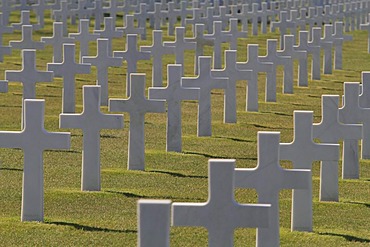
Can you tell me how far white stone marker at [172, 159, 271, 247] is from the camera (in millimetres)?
7188

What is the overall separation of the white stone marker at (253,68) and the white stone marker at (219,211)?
33.3 ft

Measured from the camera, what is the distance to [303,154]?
31.8 feet

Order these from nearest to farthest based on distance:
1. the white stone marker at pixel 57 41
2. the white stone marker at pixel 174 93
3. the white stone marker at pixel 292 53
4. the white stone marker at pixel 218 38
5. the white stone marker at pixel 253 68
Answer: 1. the white stone marker at pixel 174 93
2. the white stone marker at pixel 253 68
3. the white stone marker at pixel 292 53
4. the white stone marker at pixel 57 41
5. the white stone marker at pixel 218 38

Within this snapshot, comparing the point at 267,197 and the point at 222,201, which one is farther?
the point at 267,197

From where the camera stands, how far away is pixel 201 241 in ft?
31.5

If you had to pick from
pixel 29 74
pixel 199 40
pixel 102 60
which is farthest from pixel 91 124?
pixel 199 40

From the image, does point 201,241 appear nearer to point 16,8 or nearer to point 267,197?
point 267,197

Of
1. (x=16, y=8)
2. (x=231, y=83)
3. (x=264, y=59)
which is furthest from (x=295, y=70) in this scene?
(x=16, y=8)

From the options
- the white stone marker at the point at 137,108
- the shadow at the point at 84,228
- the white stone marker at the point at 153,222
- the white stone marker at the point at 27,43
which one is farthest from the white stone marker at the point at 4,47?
the white stone marker at the point at 153,222

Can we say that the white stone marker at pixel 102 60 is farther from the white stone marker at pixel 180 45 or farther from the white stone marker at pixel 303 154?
the white stone marker at pixel 303 154

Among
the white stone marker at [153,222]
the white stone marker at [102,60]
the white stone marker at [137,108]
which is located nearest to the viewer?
the white stone marker at [153,222]

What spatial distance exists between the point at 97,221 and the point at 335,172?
1898 mm

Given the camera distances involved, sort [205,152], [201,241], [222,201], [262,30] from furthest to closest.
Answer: [262,30] < [205,152] < [201,241] < [222,201]

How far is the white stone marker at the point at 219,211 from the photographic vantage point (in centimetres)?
719
